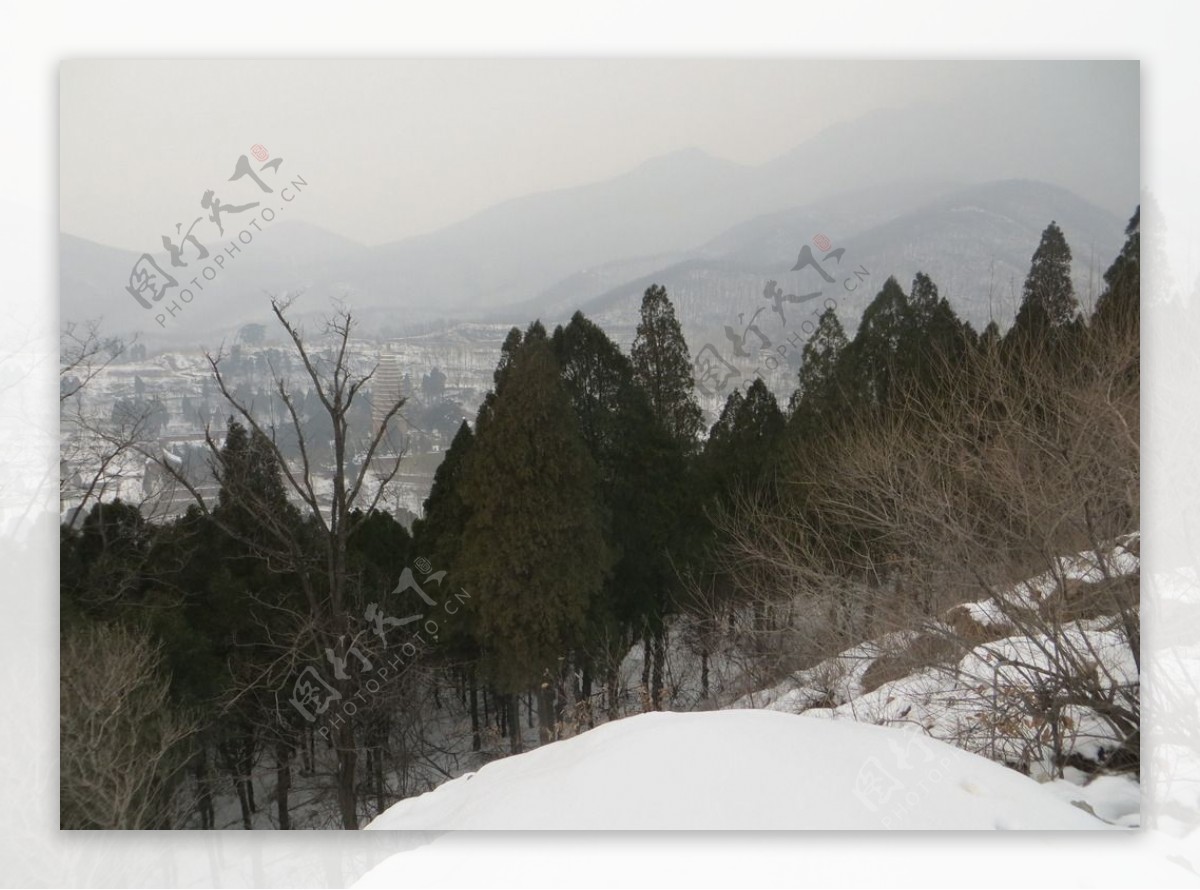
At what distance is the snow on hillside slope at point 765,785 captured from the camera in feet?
8.20

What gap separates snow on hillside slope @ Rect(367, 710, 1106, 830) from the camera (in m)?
2.50

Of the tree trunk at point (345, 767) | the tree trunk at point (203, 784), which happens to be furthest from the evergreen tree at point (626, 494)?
the tree trunk at point (203, 784)

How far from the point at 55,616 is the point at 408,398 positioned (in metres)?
1.46

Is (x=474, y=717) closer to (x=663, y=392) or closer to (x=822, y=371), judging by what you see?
(x=663, y=392)

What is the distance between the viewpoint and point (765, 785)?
2.52 metres

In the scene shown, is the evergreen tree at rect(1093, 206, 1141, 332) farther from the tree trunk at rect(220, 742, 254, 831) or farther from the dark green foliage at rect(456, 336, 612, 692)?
the tree trunk at rect(220, 742, 254, 831)

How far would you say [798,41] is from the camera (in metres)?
2.67

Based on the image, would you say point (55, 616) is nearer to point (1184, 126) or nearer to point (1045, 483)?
point (1045, 483)

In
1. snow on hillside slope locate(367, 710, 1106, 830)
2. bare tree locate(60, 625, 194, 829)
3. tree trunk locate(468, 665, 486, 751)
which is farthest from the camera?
tree trunk locate(468, 665, 486, 751)

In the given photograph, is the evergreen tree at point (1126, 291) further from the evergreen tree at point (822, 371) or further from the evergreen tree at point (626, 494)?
the evergreen tree at point (626, 494)

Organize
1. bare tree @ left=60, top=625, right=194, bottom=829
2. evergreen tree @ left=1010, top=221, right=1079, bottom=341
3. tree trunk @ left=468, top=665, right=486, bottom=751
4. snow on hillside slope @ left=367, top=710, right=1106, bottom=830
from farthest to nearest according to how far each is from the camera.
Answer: tree trunk @ left=468, top=665, right=486, bottom=751, evergreen tree @ left=1010, top=221, right=1079, bottom=341, bare tree @ left=60, top=625, right=194, bottom=829, snow on hillside slope @ left=367, top=710, right=1106, bottom=830

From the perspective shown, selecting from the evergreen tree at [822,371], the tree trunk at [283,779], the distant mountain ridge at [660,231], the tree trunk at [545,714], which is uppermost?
the distant mountain ridge at [660,231]

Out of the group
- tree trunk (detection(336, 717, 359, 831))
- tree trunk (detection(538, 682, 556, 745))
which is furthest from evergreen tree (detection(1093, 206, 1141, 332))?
tree trunk (detection(336, 717, 359, 831))

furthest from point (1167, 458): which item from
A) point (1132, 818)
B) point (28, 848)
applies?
point (28, 848)
